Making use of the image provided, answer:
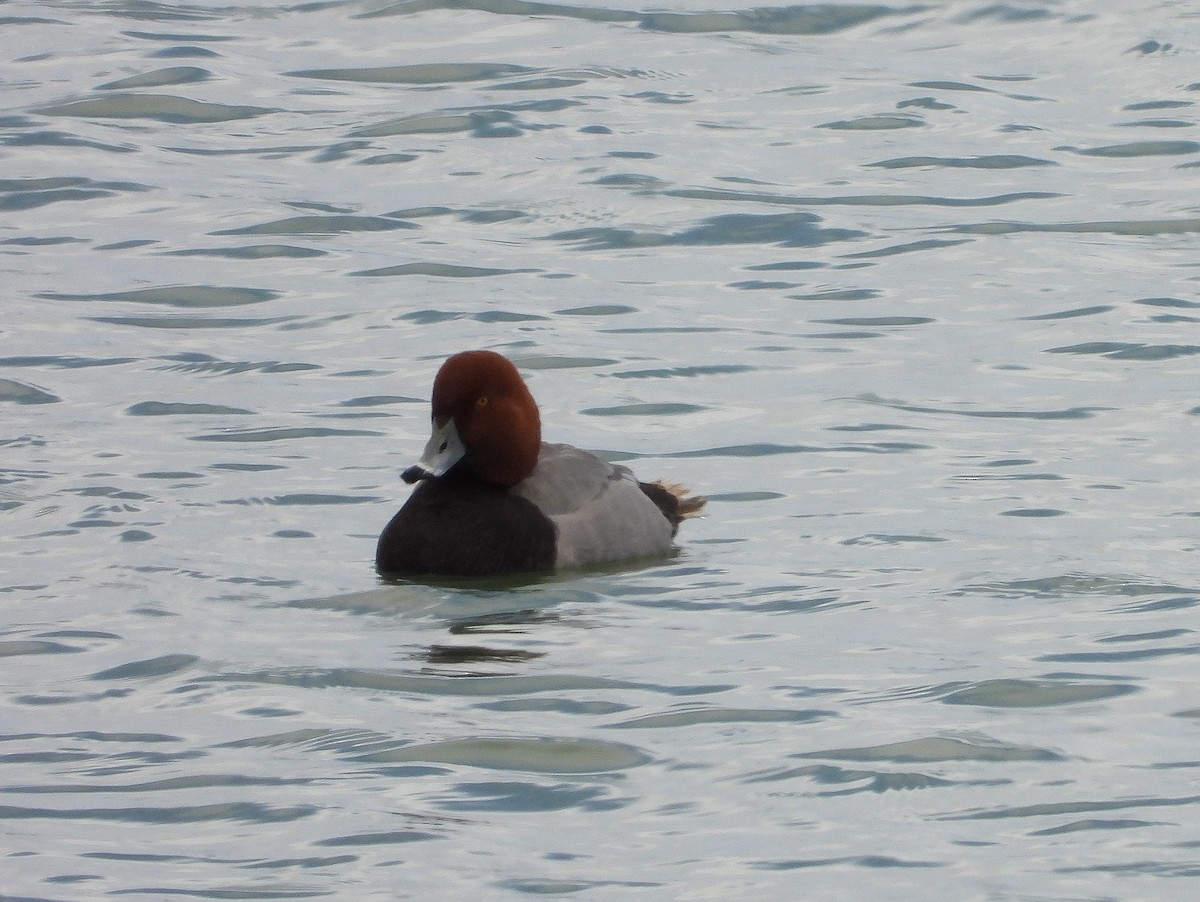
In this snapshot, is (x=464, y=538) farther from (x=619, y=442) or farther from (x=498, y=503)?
(x=619, y=442)

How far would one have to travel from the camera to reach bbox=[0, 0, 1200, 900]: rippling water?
5430mm

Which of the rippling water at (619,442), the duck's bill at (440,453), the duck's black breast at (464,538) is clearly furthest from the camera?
the duck's bill at (440,453)

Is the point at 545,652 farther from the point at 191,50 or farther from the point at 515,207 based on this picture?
the point at 191,50

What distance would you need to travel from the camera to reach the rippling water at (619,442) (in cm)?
543

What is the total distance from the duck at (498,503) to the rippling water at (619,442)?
5.2 inches

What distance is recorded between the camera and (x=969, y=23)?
1991 cm

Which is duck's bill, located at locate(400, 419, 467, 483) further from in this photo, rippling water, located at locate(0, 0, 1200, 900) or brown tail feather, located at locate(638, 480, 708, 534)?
brown tail feather, located at locate(638, 480, 708, 534)

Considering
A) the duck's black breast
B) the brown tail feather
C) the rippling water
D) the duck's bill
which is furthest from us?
Answer: the brown tail feather

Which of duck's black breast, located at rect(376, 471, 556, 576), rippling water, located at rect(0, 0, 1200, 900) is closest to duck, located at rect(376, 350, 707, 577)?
duck's black breast, located at rect(376, 471, 556, 576)

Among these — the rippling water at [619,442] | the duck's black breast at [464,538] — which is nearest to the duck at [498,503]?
the duck's black breast at [464,538]

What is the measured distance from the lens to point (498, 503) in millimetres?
7945

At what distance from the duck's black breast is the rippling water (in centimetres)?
11

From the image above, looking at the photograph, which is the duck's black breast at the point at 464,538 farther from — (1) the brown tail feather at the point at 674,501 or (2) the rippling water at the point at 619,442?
(1) the brown tail feather at the point at 674,501

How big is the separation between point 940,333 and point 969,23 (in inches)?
363
